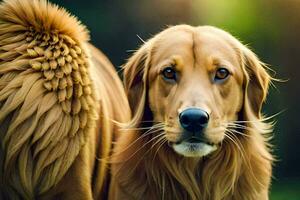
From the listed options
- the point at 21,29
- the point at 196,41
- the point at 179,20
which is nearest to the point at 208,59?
the point at 196,41

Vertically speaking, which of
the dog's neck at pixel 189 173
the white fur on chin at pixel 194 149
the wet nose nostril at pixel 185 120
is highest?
the wet nose nostril at pixel 185 120

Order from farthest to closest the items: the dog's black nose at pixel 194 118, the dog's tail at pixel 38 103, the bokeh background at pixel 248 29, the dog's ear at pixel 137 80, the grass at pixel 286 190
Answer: the bokeh background at pixel 248 29, the grass at pixel 286 190, the dog's ear at pixel 137 80, the dog's tail at pixel 38 103, the dog's black nose at pixel 194 118

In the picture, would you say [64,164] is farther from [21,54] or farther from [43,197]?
[21,54]

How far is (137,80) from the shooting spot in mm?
6496

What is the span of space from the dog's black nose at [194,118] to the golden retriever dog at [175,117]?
0.45 feet

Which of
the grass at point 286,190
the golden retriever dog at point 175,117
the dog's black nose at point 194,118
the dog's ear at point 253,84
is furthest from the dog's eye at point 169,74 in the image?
the grass at point 286,190

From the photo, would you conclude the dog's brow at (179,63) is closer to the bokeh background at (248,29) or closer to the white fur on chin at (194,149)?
the white fur on chin at (194,149)

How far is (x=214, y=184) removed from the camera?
249 inches

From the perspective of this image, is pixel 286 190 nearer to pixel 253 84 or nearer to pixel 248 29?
pixel 248 29

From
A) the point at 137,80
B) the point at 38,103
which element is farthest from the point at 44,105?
the point at 137,80

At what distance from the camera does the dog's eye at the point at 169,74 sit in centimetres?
616

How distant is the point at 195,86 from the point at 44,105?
954mm

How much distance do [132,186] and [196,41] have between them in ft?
3.42

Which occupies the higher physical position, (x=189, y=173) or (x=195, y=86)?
(x=195, y=86)
